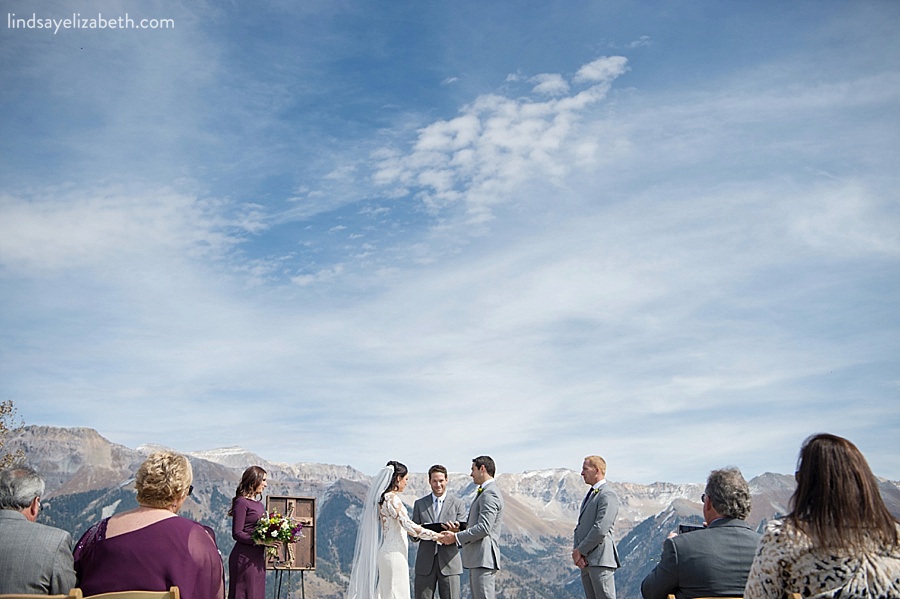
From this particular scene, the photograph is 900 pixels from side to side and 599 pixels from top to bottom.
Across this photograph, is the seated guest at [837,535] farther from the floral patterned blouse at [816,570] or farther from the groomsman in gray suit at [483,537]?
the groomsman in gray suit at [483,537]

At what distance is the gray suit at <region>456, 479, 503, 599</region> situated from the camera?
941 cm

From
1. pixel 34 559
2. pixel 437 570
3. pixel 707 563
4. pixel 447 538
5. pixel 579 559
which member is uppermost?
pixel 34 559

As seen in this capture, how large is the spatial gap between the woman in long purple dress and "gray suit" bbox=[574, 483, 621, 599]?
3577mm

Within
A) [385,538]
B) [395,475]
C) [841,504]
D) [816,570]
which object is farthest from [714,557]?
[385,538]

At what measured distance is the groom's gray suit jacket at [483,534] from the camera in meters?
9.42

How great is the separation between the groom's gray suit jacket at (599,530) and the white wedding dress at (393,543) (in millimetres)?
1964

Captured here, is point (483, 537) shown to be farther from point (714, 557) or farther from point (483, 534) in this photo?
point (714, 557)

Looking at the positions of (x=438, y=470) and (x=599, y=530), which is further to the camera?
(x=438, y=470)

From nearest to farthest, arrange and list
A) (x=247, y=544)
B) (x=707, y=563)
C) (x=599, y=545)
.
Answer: (x=707, y=563)
(x=247, y=544)
(x=599, y=545)

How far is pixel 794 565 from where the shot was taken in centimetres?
304

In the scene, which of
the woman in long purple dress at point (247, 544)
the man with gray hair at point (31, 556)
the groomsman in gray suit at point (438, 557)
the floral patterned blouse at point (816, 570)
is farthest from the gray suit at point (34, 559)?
the groomsman in gray suit at point (438, 557)

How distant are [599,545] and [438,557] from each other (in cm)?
225

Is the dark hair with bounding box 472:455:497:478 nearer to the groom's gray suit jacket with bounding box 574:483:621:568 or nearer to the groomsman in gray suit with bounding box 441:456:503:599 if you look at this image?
the groomsman in gray suit with bounding box 441:456:503:599

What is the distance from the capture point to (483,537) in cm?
949
